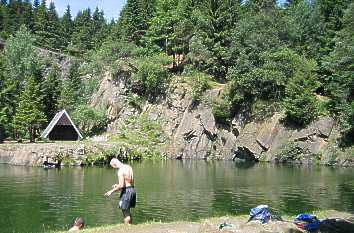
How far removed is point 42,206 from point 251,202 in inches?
461

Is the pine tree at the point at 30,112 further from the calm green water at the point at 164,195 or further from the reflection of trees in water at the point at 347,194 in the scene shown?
the reflection of trees in water at the point at 347,194

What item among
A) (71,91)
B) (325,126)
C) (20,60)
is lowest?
(325,126)

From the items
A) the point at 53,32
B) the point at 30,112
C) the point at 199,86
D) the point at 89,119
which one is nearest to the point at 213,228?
the point at 199,86

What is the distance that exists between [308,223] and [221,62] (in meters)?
57.4

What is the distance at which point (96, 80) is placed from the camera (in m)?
85.0

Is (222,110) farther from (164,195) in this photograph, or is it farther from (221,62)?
(164,195)

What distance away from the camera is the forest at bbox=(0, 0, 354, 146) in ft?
187

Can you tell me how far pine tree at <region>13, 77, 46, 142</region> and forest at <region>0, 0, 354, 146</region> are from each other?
5.5 inches

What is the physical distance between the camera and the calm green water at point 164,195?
2280cm

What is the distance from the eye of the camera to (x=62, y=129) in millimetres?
66312

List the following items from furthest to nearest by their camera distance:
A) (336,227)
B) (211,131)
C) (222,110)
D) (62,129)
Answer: (62,129) → (211,131) → (222,110) → (336,227)

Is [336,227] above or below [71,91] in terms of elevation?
below

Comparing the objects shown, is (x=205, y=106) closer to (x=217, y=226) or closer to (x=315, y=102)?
(x=315, y=102)

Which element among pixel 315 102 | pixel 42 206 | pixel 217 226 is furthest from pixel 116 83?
pixel 217 226
